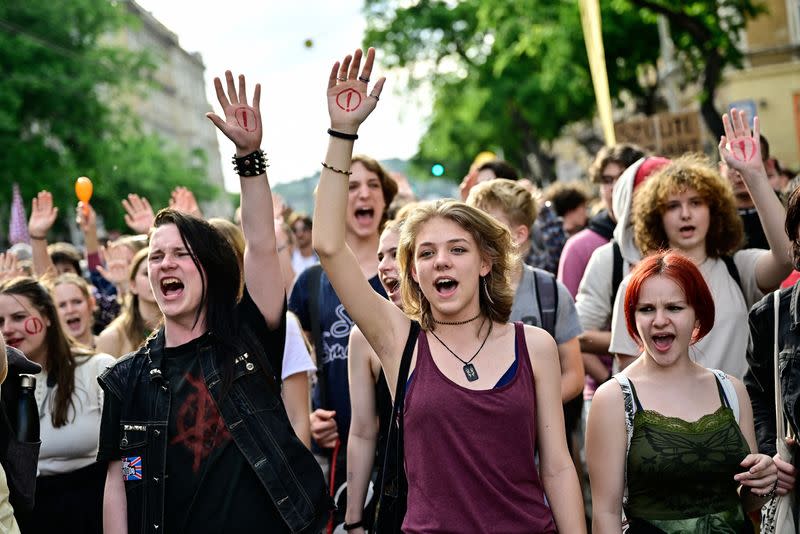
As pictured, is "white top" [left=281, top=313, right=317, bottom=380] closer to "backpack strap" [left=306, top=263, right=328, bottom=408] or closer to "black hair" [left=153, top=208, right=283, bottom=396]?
"backpack strap" [left=306, top=263, right=328, bottom=408]

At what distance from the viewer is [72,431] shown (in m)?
4.89

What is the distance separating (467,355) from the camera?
3764mm

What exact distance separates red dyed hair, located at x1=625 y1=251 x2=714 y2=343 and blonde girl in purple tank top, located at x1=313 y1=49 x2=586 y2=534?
554mm

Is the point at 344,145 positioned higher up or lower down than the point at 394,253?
higher up

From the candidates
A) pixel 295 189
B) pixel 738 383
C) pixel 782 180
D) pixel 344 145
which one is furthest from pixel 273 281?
Result: pixel 295 189

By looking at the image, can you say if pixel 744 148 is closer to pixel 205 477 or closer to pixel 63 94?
pixel 205 477

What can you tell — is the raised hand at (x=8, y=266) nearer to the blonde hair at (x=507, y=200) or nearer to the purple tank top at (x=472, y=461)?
the blonde hair at (x=507, y=200)

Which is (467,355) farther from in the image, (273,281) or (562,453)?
(273,281)

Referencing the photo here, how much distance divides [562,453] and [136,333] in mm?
3150

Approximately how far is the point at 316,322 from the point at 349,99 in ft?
6.17

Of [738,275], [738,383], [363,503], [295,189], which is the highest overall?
[295,189]

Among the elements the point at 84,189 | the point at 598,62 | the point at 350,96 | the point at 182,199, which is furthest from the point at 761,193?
the point at 598,62

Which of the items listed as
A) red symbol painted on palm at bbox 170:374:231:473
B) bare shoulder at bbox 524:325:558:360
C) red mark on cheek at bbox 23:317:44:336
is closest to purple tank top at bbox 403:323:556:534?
bare shoulder at bbox 524:325:558:360

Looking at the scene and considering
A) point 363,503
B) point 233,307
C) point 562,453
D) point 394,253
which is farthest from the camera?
point 394,253
